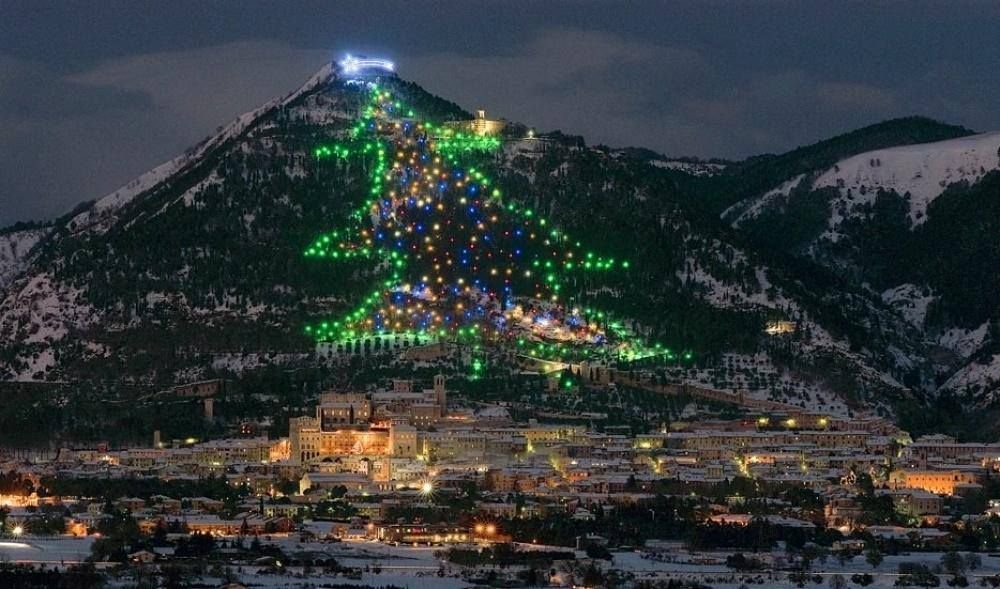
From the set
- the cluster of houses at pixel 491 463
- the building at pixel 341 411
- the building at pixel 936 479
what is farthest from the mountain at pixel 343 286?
the building at pixel 936 479

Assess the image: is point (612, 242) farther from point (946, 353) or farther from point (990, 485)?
point (990, 485)

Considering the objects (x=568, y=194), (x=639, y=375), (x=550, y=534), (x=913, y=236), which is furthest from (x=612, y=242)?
(x=550, y=534)

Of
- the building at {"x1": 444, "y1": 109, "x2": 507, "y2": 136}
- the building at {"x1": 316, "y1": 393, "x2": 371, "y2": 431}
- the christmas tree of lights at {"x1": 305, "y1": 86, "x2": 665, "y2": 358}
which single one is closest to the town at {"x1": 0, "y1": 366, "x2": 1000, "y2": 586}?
the building at {"x1": 316, "y1": 393, "x2": 371, "y2": 431}

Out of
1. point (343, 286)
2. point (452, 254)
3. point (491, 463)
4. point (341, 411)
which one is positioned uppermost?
point (452, 254)

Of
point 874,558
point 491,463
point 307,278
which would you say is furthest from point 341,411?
point 874,558

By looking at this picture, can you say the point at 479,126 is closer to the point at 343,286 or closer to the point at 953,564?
the point at 343,286

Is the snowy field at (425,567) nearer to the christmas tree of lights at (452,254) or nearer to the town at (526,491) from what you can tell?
the town at (526,491)

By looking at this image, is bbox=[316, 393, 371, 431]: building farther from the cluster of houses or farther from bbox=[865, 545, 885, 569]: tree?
bbox=[865, 545, 885, 569]: tree
